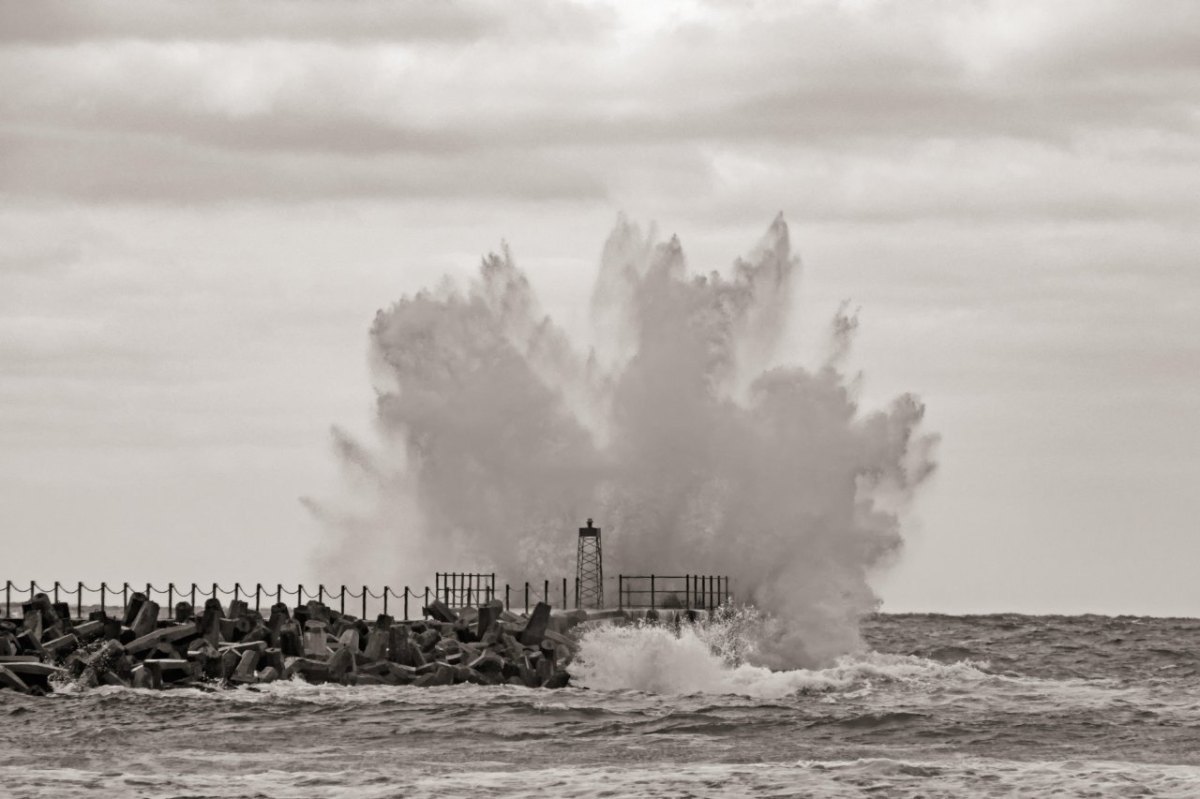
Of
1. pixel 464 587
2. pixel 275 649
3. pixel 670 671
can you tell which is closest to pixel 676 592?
pixel 670 671

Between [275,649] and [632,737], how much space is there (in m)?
9.92

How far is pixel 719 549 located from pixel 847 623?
12.2 feet

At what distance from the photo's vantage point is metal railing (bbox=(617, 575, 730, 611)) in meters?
44.5

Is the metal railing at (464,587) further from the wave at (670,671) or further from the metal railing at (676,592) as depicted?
the wave at (670,671)

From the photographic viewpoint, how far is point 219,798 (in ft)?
74.4

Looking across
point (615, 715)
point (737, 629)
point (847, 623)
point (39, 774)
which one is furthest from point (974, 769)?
point (847, 623)

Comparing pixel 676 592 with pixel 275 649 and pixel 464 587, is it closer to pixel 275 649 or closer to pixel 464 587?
pixel 464 587

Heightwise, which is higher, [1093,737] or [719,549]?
[719,549]

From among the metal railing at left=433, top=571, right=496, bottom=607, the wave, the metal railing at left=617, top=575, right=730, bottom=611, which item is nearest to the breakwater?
the wave

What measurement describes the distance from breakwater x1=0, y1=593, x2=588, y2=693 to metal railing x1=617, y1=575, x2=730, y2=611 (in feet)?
15.2

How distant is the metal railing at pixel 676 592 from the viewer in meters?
44.5

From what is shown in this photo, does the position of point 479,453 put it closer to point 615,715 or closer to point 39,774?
point 615,715

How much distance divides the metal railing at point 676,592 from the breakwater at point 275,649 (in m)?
4.62

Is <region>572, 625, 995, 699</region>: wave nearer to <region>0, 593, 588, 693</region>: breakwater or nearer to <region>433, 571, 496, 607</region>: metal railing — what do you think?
<region>0, 593, 588, 693</region>: breakwater
